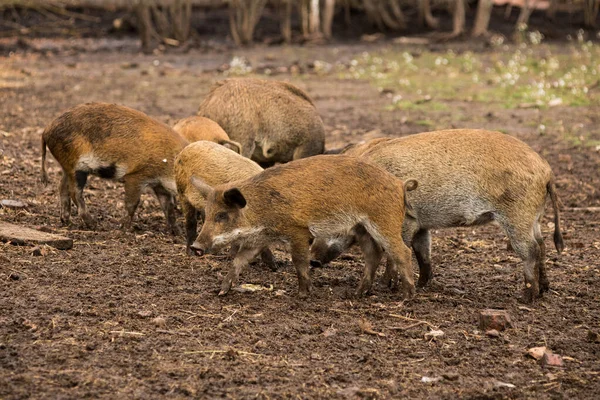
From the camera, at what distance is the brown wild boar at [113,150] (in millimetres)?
7992

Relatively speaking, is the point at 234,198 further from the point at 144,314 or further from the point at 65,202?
the point at 65,202

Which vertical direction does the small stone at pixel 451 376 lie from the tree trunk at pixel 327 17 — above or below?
above

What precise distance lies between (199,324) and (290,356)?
0.72 m

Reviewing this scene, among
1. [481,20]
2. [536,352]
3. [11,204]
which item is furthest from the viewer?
[481,20]

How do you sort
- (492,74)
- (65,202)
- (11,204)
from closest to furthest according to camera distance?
(65,202)
(11,204)
(492,74)

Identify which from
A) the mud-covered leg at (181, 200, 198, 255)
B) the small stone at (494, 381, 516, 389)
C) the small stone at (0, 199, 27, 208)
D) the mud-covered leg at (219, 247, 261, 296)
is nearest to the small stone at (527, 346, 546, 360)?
the small stone at (494, 381, 516, 389)

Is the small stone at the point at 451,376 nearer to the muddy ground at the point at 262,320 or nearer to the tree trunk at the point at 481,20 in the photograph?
the muddy ground at the point at 262,320

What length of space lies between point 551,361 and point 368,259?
160cm

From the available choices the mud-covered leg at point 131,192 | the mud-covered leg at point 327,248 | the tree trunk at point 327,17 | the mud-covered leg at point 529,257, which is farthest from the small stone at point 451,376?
the tree trunk at point 327,17

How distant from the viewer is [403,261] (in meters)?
6.48

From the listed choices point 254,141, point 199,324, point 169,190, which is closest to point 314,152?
point 254,141

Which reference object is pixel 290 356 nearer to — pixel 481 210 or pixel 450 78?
pixel 481 210

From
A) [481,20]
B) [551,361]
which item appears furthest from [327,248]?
[481,20]

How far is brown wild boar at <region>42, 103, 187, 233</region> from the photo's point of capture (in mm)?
7992
